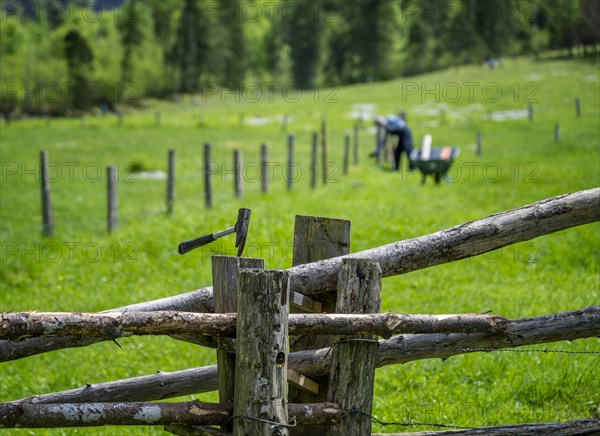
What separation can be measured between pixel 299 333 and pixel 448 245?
1.10 meters

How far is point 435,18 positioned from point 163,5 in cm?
4694

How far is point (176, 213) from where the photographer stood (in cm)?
1590

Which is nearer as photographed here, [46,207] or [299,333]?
[299,333]

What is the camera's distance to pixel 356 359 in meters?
4.19

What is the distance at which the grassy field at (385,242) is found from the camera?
6.59 m

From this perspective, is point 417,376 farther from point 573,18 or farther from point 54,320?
point 573,18

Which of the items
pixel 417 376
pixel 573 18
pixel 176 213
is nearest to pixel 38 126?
pixel 176 213

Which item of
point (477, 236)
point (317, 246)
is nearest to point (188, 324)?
point (317, 246)
